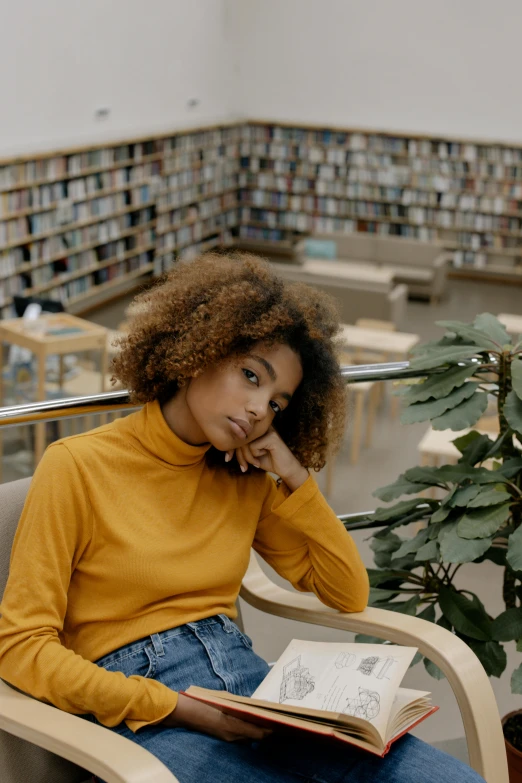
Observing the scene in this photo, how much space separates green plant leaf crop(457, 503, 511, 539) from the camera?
5.48 ft

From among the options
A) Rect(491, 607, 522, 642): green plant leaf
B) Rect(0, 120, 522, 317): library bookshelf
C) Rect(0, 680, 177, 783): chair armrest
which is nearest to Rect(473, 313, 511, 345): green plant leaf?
Rect(491, 607, 522, 642): green plant leaf

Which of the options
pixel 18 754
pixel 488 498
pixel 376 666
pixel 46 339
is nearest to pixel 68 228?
pixel 46 339

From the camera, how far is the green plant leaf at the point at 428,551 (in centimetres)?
174

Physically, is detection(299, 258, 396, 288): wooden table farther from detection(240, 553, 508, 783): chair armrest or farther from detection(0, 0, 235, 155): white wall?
detection(240, 553, 508, 783): chair armrest

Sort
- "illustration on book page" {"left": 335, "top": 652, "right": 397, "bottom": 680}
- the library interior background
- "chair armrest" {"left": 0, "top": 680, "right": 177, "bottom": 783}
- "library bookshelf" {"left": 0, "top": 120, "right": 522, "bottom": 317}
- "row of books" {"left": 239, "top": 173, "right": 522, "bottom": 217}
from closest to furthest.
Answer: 1. "chair armrest" {"left": 0, "top": 680, "right": 177, "bottom": 783}
2. "illustration on book page" {"left": 335, "top": 652, "right": 397, "bottom": 680}
3. the library interior background
4. "library bookshelf" {"left": 0, "top": 120, "right": 522, "bottom": 317}
5. "row of books" {"left": 239, "top": 173, "right": 522, "bottom": 217}

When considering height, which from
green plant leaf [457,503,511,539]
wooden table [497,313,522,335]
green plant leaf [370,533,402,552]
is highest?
green plant leaf [457,503,511,539]

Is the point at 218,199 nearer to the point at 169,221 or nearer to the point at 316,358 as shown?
the point at 169,221

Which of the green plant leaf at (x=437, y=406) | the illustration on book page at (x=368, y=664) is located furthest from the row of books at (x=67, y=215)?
the illustration on book page at (x=368, y=664)

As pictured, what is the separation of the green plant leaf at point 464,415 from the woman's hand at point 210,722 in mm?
759

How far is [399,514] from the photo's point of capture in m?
1.95

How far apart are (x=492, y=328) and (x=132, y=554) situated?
3.41ft

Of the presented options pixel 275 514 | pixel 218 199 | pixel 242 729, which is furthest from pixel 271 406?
pixel 218 199

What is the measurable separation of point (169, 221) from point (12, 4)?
358 cm

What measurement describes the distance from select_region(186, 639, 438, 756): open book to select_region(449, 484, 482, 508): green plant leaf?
1.49 ft
